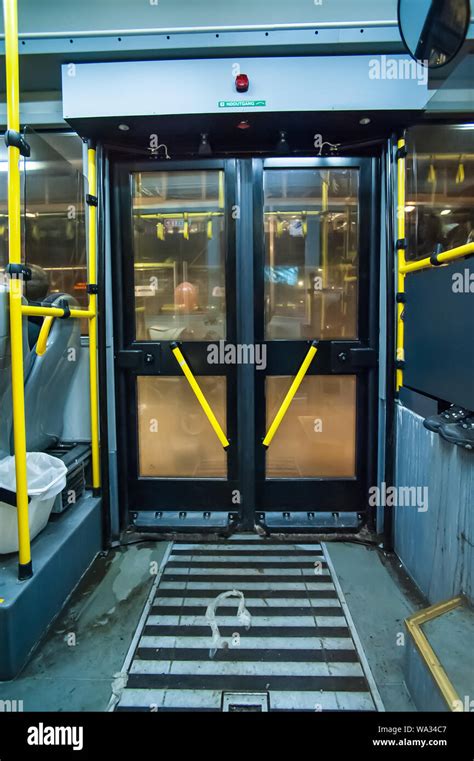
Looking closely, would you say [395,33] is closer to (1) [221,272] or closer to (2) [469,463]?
(1) [221,272]

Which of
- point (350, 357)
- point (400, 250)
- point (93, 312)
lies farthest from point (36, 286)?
point (400, 250)

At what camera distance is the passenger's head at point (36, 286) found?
2.29 m

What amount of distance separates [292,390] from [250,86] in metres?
Result: 1.76

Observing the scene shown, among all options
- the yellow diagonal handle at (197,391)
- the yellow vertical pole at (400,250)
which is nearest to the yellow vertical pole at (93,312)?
the yellow diagonal handle at (197,391)

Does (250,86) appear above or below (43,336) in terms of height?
above

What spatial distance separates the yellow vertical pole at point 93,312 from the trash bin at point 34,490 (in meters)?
0.42

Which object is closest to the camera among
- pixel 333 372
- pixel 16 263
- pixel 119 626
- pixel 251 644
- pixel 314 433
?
pixel 16 263

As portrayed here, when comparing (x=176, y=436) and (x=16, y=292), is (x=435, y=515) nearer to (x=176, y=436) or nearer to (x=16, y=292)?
(x=176, y=436)

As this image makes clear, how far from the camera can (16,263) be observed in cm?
152

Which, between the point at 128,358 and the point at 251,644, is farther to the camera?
the point at 128,358

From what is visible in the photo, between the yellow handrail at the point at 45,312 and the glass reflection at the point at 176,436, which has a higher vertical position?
the yellow handrail at the point at 45,312

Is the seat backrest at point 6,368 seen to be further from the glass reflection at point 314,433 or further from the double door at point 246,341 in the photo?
the glass reflection at point 314,433

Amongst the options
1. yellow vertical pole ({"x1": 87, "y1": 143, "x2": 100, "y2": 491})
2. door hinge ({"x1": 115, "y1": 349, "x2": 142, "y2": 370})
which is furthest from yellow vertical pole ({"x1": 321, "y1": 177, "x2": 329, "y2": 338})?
yellow vertical pole ({"x1": 87, "y1": 143, "x2": 100, "y2": 491})

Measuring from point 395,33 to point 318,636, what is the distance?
3080mm
